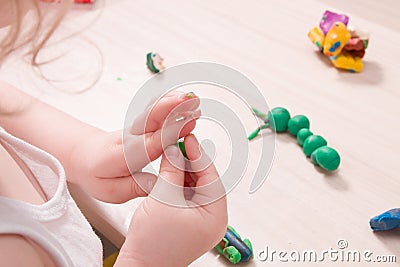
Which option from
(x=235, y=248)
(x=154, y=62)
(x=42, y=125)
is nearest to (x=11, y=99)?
(x=42, y=125)

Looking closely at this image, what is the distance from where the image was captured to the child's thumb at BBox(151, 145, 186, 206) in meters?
Answer: 0.39

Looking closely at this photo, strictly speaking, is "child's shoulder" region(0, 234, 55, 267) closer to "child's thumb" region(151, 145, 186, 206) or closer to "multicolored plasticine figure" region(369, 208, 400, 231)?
"child's thumb" region(151, 145, 186, 206)

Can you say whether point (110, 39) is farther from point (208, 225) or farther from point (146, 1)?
point (208, 225)

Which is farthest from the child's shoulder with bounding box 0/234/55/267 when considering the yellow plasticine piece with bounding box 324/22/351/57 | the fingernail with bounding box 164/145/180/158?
the yellow plasticine piece with bounding box 324/22/351/57

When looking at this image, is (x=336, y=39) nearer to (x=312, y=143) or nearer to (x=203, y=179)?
(x=312, y=143)

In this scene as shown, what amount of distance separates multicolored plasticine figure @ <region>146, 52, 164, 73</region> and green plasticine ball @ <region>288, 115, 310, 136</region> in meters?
0.15

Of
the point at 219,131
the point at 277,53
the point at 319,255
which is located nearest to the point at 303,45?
the point at 277,53

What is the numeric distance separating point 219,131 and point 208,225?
5.9 inches

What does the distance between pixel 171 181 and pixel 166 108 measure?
0.17 feet

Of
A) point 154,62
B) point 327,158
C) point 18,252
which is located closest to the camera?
point 18,252

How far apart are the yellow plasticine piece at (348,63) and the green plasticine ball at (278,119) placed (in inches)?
4.8

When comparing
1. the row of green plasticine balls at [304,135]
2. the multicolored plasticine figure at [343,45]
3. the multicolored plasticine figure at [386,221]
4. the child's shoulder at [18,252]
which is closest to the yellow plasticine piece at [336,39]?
the multicolored plasticine figure at [343,45]

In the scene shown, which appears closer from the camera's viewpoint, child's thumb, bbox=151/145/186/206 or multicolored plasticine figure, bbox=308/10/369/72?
child's thumb, bbox=151/145/186/206

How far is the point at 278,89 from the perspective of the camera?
585 millimetres
